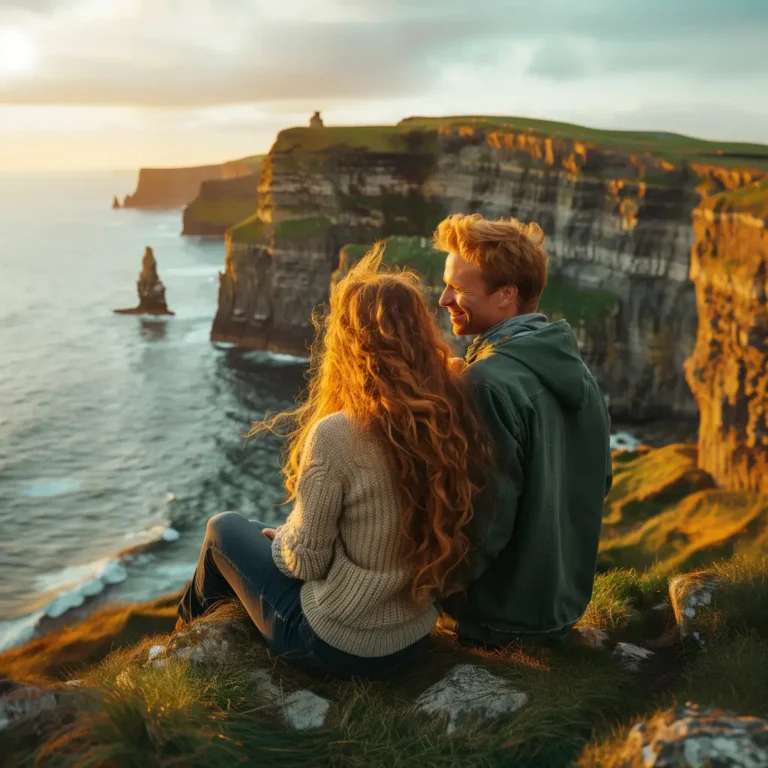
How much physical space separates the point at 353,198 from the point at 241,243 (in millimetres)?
12377

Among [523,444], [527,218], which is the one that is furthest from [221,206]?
[523,444]

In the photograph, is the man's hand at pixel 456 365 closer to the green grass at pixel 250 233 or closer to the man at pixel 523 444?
the man at pixel 523 444

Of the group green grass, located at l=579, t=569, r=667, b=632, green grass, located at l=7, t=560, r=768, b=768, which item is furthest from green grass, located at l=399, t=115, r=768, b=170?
green grass, located at l=7, t=560, r=768, b=768

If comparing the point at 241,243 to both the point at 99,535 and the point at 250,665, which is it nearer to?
the point at 99,535

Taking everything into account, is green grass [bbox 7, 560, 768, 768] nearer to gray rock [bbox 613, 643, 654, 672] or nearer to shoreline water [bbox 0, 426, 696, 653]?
gray rock [bbox 613, 643, 654, 672]

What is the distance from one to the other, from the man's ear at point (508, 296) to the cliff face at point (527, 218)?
173 ft

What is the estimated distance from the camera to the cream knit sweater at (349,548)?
16.6 feet

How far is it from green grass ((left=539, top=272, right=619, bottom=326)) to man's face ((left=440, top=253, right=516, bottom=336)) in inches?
2063

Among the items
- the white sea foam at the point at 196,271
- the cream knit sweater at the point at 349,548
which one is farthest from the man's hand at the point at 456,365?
the white sea foam at the point at 196,271

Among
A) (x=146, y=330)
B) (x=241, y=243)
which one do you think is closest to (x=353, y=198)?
(x=241, y=243)

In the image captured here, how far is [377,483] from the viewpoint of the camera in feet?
16.8

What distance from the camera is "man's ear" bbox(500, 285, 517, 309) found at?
578cm

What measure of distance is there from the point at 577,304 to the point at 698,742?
58.2m

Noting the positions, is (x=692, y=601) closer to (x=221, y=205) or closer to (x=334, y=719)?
(x=334, y=719)
